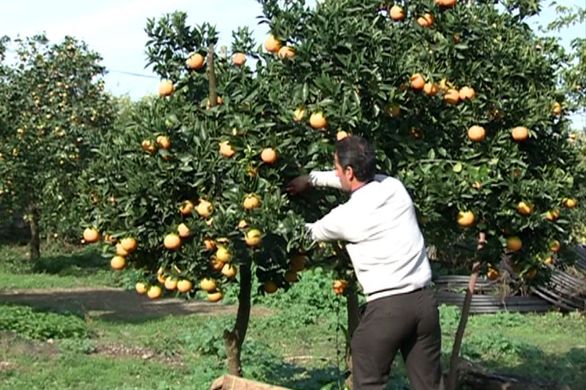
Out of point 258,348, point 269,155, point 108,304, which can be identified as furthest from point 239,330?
point 108,304

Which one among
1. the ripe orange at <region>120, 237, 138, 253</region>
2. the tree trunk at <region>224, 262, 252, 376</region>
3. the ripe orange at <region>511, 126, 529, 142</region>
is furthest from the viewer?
the tree trunk at <region>224, 262, 252, 376</region>

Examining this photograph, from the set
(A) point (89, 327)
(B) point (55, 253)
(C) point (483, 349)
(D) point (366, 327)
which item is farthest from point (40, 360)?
(B) point (55, 253)

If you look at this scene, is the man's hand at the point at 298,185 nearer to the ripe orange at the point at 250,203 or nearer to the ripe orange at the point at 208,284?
the ripe orange at the point at 250,203

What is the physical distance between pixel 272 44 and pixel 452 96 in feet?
3.54

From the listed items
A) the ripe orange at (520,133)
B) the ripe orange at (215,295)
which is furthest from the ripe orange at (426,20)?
the ripe orange at (215,295)

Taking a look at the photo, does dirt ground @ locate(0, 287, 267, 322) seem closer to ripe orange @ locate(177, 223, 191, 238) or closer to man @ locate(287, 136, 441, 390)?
ripe orange @ locate(177, 223, 191, 238)

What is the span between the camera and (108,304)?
49.0ft

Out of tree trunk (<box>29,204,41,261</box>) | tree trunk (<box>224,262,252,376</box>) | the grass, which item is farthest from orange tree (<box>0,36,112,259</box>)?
tree trunk (<box>224,262,252,376</box>)

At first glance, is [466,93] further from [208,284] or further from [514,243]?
[208,284]

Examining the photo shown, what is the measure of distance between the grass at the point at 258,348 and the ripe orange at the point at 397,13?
7.09ft

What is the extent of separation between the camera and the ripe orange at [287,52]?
502cm

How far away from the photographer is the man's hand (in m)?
4.74

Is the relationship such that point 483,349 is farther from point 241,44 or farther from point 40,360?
point 241,44

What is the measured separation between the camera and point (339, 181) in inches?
183
